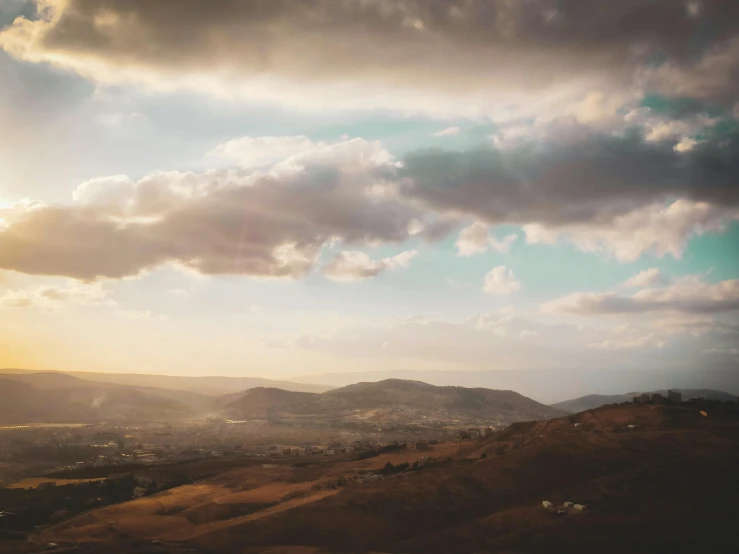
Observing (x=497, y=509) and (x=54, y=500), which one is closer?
(x=497, y=509)

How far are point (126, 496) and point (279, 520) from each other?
3973 cm

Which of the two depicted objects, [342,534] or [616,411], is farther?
[616,411]

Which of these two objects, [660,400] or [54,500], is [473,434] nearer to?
[660,400]

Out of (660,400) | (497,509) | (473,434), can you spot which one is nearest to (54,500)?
(497,509)

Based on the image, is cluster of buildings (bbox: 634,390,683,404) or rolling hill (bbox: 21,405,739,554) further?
cluster of buildings (bbox: 634,390,683,404)

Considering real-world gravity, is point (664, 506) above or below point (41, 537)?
above

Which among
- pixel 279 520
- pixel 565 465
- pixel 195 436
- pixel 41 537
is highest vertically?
pixel 565 465

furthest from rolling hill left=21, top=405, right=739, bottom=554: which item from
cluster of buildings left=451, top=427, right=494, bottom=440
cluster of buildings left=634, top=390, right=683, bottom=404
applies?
cluster of buildings left=451, top=427, right=494, bottom=440

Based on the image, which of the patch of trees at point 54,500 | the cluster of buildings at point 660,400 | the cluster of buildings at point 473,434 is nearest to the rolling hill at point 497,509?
the patch of trees at point 54,500

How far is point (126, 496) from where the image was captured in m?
73.0

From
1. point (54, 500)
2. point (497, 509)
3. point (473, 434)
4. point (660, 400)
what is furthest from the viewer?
point (473, 434)

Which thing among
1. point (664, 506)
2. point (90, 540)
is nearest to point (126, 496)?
point (90, 540)

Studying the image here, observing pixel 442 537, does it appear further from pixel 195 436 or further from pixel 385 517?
pixel 195 436

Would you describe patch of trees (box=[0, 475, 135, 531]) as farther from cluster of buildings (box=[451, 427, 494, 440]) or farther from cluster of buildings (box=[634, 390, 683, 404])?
cluster of buildings (box=[634, 390, 683, 404])
